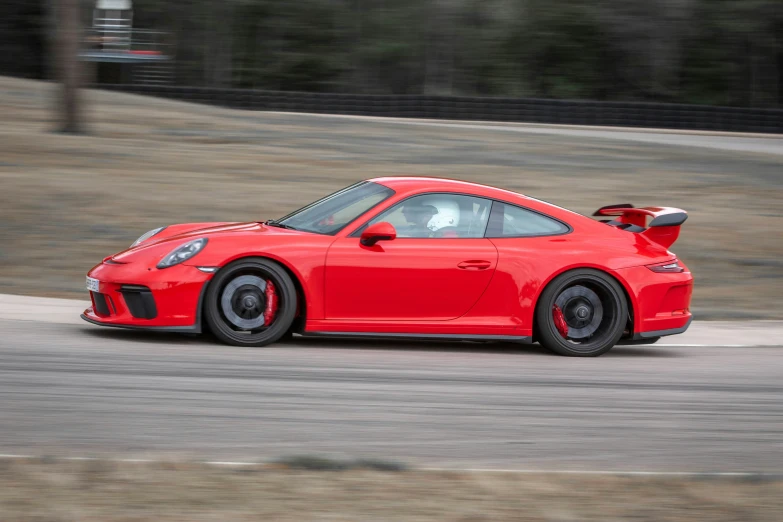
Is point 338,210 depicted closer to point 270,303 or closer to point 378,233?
point 378,233

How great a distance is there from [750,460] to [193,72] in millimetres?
38911

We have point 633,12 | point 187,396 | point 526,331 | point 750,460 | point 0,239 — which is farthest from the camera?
point 633,12

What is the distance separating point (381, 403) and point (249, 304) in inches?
62.7

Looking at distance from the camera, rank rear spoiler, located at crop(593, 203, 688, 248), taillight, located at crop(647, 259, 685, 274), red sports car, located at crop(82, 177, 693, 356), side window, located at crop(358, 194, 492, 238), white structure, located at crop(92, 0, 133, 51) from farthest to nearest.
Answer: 1. white structure, located at crop(92, 0, 133, 51)
2. rear spoiler, located at crop(593, 203, 688, 248)
3. taillight, located at crop(647, 259, 685, 274)
4. side window, located at crop(358, 194, 492, 238)
5. red sports car, located at crop(82, 177, 693, 356)

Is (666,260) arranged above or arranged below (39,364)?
above

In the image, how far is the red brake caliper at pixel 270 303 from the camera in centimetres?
704

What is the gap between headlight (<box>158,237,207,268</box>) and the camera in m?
6.93

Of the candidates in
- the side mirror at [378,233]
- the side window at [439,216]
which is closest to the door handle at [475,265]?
the side window at [439,216]

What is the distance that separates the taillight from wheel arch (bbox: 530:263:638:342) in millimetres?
252

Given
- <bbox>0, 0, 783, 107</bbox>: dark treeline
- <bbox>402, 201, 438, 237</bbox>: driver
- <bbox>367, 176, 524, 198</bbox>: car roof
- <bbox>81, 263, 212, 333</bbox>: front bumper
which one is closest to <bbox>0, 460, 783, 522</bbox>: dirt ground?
<bbox>81, 263, 212, 333</bbox>: front bumper

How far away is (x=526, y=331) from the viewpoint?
24.2 ft

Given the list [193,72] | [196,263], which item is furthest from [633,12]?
[196,263]

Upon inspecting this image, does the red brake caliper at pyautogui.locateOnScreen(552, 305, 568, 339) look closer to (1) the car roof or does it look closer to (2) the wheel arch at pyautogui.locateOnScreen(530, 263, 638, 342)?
(2) the wheel arch at pyautogui.locateOnScreen(530, 263, 638, 342)

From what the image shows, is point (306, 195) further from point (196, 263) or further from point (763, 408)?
point (763, 408)
